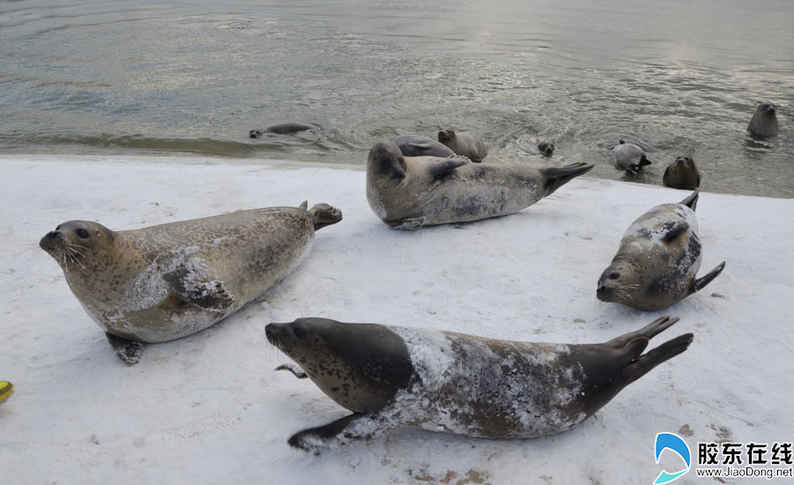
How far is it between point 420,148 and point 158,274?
3665 millimetres

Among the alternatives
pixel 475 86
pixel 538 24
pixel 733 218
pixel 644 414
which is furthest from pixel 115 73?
pixel 538 24

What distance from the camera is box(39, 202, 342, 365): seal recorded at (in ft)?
10.1

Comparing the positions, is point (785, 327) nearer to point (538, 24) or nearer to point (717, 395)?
point (717, 395)

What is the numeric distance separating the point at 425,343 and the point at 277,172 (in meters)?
4.22

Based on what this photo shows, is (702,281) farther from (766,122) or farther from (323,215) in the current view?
(766,122)

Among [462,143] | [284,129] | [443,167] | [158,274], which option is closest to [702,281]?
[443,167]

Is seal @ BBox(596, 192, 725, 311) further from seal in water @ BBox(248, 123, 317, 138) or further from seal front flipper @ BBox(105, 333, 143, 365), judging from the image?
seal in water @ BBox(248, 123, 317, 138)

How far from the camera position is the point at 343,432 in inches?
94.4

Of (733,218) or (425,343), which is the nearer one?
(425,343)

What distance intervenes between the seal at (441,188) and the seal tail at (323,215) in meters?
0.34

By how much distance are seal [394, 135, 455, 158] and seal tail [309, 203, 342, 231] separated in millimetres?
1862

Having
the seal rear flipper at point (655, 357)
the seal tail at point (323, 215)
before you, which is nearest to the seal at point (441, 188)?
the seal tail at point (323, 215)

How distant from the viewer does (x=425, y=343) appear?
2.52 metres

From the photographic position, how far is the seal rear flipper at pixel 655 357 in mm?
2549
